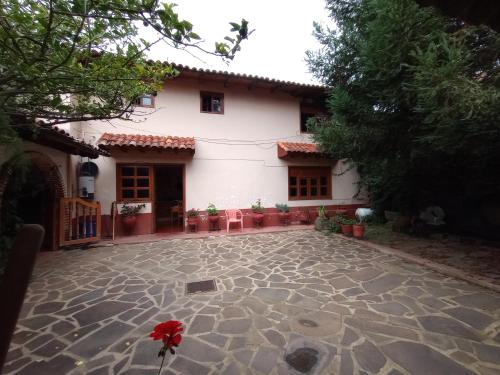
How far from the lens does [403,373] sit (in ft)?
7.77

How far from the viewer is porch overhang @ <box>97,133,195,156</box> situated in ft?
25.2

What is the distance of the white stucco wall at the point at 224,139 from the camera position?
8.67 m

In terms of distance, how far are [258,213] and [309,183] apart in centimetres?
293

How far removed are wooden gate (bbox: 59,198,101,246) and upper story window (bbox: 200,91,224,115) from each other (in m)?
5.26

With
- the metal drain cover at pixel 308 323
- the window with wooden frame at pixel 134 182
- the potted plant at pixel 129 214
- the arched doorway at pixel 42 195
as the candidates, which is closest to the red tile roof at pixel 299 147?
the window with wooden frame at pixel 134 182

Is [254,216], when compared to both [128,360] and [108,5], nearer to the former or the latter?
[128,360]

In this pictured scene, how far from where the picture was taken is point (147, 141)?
323 inches

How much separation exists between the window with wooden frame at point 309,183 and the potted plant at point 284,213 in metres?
0.66

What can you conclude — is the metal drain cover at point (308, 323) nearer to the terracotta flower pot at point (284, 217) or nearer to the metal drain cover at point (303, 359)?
the metal drain cover at point (303, 359)

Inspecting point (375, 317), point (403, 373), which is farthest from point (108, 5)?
point (375, 317)

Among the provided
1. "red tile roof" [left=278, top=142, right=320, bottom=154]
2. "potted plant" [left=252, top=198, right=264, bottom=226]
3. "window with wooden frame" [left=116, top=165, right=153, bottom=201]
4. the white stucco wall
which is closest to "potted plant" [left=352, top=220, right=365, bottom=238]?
the white stucco wall

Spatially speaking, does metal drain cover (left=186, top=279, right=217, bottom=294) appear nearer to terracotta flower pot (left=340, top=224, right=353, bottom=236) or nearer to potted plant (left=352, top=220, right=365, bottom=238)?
potted plant (left=352, top=220, right=365, bottom=238)

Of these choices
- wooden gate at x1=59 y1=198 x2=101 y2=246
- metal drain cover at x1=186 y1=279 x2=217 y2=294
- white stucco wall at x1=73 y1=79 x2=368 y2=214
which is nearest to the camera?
metal drain cover at x1=186 y1=279 x2=217 y2=294

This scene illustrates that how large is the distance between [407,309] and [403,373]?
4.65ft
